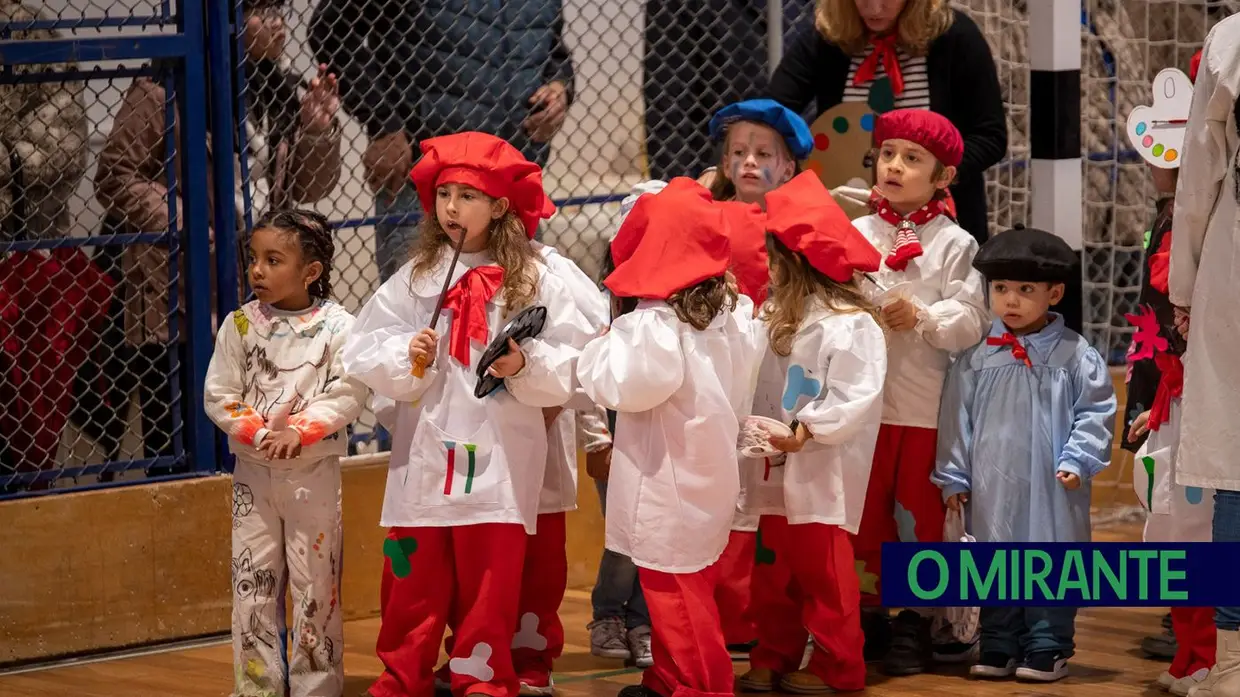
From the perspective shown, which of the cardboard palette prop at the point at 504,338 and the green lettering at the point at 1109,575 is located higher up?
the cardboard palette prop at the point at 504,338

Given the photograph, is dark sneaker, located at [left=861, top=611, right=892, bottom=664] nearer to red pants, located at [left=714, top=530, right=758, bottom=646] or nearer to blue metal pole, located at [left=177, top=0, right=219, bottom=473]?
red pants, located at [left=714, top=530, right=758, bottom=646]

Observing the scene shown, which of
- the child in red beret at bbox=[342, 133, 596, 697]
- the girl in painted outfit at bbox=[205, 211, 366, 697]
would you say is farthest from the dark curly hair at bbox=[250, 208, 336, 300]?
the child in red beret at bbox=[342, 133, 596, 697]

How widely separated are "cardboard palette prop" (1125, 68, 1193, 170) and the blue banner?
1150 mm

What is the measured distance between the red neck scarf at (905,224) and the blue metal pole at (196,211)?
1991mm

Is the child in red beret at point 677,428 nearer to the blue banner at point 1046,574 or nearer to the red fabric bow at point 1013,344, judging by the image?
the blue banner at point 1046,574

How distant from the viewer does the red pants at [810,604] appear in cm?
477

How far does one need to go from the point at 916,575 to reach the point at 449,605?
119 centimetres

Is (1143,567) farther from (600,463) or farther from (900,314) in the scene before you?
(600,463)

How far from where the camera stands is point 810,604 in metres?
4.81

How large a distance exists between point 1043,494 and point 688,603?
1132 millimetres

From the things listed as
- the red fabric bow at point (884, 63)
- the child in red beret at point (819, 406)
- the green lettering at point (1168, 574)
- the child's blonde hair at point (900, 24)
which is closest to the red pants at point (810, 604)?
the child in red beret at point (819, 406)

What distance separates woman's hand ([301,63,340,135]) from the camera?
5762 mm

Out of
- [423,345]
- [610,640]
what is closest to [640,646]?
[610,640]

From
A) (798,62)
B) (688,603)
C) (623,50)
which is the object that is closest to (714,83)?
(623,50)
